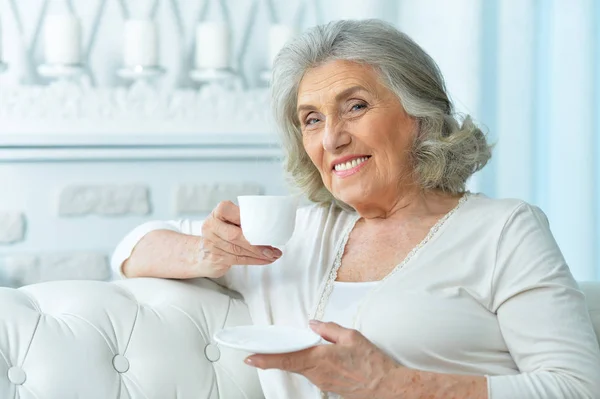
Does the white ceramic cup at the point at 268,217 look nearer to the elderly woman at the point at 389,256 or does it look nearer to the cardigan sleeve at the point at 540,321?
the elderly woman at the point at 389,256

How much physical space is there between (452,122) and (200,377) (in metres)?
0.71

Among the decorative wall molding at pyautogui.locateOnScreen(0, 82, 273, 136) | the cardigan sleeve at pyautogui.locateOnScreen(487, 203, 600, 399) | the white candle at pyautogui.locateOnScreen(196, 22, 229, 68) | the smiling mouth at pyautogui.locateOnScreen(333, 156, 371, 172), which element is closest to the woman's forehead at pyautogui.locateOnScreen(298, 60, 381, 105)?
the smiling mouth at pyautogui.locateOnScreen(333, 156, 371, 172)

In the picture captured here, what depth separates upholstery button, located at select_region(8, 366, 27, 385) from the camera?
1407 mm

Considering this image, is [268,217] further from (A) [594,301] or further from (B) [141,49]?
(B) [141,49]

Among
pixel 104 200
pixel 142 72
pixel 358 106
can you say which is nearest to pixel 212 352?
pixel 358 106

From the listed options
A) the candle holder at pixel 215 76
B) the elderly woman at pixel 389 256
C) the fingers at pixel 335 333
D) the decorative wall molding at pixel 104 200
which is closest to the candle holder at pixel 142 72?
the candle holder at pixel 215 76

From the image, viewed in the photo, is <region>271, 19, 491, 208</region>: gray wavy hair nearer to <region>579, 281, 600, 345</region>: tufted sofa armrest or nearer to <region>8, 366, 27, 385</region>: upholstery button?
A: <region>579, 281, 600, 345</region>: tufted sofa armrest

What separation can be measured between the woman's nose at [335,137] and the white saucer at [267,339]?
0.39 m

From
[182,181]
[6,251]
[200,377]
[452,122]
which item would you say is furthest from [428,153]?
[6,251]

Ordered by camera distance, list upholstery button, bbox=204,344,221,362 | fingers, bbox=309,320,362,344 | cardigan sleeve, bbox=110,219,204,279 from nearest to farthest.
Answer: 1. fingers, bbox=309,320,362,344
2. upholstery button, bbox=204,344,221,362
3. cardigan sleeve, bbox=110,219,204,279

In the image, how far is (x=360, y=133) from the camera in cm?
163

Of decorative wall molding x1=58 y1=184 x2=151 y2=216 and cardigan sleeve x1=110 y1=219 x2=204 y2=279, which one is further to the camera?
decorative wall molding x1=58 y1=184 x2=151 y2=216

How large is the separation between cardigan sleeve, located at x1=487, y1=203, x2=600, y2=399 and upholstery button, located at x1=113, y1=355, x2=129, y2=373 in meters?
0.63

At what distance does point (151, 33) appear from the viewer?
8.60 ft
